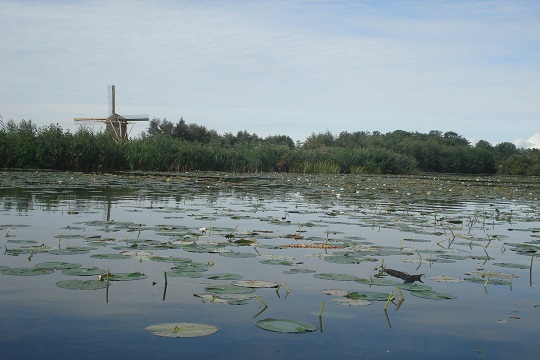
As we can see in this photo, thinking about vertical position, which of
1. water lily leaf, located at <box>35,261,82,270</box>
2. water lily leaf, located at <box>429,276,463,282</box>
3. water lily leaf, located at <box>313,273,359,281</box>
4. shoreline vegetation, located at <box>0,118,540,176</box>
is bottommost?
water lily leaf, located at <box>429,276,463,282</box>

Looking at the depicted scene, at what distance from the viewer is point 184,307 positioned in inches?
108

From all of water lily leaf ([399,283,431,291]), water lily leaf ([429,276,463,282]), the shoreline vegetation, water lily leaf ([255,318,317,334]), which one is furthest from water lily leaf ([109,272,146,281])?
the shoreline vegetation

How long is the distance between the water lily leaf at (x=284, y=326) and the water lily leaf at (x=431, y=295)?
2.93 feet

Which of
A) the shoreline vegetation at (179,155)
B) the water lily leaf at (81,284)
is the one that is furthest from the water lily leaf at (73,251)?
the shoreline vegetation at (179,155)

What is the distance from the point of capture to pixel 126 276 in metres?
3.26

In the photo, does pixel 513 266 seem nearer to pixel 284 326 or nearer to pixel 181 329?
pixel 284 326

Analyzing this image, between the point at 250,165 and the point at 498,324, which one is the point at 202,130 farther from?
the point at 498,324

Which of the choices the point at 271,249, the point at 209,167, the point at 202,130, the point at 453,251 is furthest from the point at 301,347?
the point at 202,130

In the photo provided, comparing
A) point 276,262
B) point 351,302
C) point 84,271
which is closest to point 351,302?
point 351,302

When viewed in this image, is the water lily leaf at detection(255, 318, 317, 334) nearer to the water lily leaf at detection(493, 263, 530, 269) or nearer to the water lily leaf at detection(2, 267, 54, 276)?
the water lily leaf at detection(2, 267, 54, 276)

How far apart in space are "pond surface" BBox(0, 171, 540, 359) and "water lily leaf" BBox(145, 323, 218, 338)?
0.07ft

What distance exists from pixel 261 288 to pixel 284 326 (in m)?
0.78

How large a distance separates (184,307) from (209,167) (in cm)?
2314

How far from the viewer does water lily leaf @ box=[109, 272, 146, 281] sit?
320 cm
